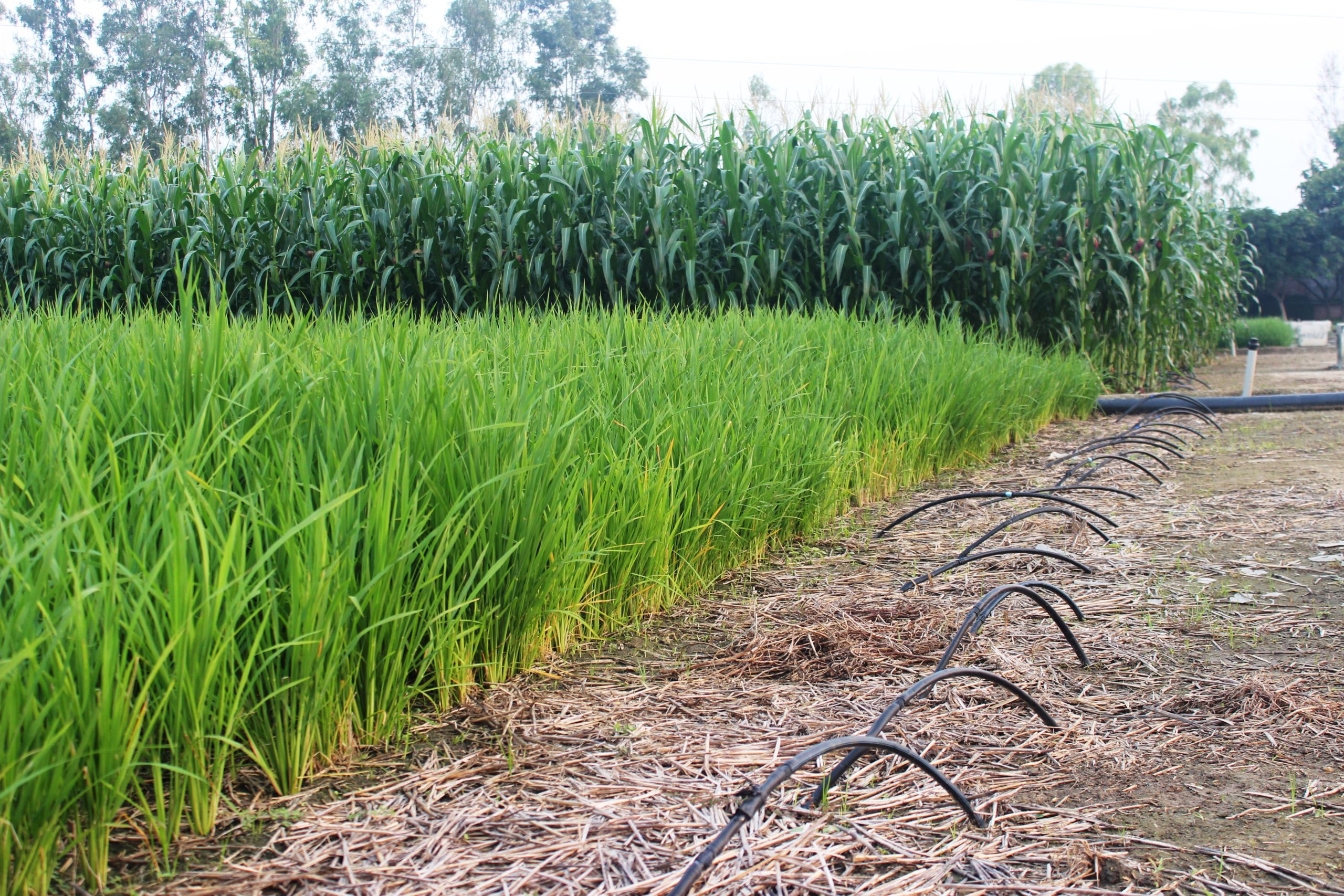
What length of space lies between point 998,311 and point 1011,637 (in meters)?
5.01

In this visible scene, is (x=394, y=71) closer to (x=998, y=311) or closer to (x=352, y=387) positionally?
(x=998, y=311)

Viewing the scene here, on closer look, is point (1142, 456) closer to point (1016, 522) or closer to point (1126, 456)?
point (1126, 456)

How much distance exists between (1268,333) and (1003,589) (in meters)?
19.3

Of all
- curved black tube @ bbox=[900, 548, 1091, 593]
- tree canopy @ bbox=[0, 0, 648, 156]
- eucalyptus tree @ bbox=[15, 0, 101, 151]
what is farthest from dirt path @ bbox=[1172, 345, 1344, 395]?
eucalyptus tree @ bbox=[15, 0, 101, 151]

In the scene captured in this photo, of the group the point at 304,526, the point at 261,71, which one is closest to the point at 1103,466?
the point at 304,526

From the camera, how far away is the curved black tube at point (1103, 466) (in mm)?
3742

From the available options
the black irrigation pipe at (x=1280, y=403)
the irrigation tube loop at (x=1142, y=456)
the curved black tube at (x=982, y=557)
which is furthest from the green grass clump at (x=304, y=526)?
the black irrigation pipe at (x=1280, y=403)

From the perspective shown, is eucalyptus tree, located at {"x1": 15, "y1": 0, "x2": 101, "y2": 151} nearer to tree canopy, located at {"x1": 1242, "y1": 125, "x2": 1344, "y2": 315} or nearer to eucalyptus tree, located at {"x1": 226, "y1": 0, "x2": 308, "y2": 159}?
eucalyptus tree, located at {"x1": 226, "y1": 0, "x2": 308, "y2": 159}


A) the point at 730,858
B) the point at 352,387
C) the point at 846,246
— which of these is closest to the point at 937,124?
the point at 846,246

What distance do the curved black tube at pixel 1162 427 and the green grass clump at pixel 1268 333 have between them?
13.8 metres

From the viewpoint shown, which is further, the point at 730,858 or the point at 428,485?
the point at 428,485

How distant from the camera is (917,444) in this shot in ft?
12.6

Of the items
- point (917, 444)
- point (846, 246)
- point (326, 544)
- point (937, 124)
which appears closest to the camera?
point (326, 544)

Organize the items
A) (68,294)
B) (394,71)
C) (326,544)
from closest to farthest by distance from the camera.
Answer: (326,544) → (68,294) → (394,71)
